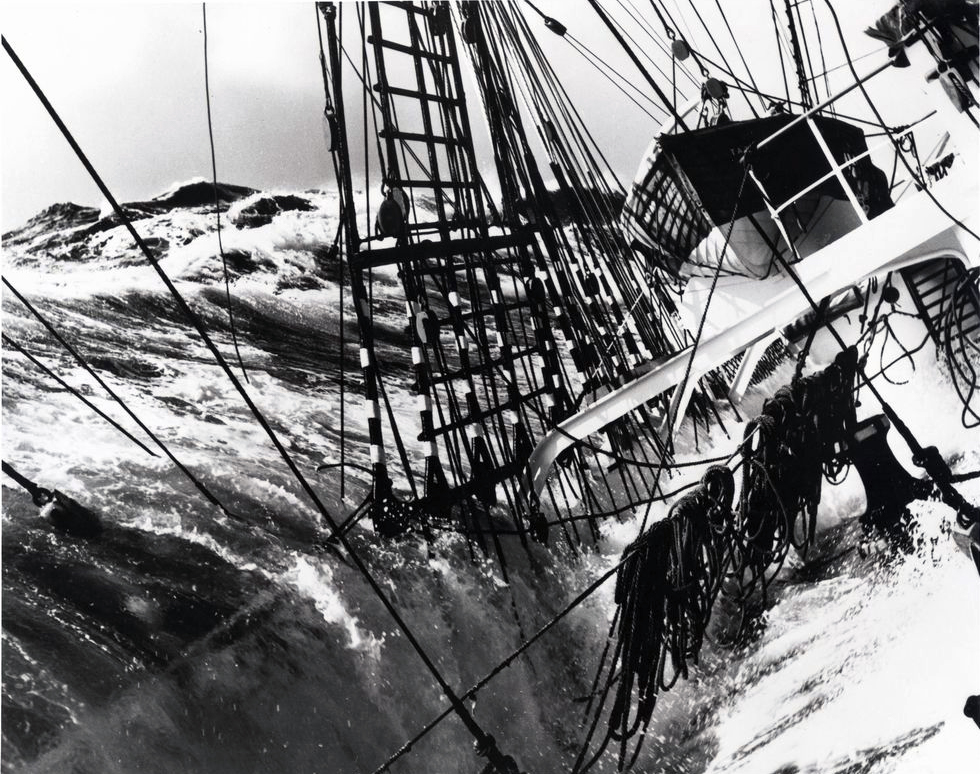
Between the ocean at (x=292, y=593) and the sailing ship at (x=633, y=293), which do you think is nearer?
the ocean at (x=292, y=593)

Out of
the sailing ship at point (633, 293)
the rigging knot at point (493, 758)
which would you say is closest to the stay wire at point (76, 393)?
the sailing ship at point (633, 293)

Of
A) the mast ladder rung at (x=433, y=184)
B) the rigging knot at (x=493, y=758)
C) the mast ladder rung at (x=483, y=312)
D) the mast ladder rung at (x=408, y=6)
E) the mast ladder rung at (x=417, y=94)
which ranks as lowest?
the rigging knot at (x=493, y=758)

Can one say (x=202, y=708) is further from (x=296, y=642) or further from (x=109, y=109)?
(x=109, y=109)

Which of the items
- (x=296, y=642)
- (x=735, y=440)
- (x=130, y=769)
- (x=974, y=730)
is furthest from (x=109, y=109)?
(x=974, y=730)

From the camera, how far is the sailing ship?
1.58 meters

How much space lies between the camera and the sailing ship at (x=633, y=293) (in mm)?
1580

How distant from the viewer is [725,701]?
1739 millimetres

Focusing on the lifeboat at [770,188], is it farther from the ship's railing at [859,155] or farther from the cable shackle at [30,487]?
the cable shackle at [30,487]

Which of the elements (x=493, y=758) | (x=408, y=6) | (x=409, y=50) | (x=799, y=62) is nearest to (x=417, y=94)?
(x=409, y=50)

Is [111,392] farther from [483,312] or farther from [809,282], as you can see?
[809,282]

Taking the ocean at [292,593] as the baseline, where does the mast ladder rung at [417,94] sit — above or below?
above

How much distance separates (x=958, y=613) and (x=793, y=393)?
0.66 meters

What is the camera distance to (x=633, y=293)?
1994 mm

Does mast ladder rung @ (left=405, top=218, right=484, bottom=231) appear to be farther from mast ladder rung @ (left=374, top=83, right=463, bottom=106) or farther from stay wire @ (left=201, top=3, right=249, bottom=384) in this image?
stay wire @ (left=201, top=3, right=249, bottom=384)
